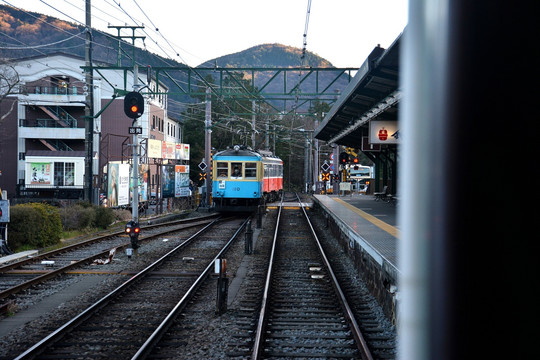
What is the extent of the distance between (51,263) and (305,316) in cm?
608

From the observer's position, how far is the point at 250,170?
24219mm

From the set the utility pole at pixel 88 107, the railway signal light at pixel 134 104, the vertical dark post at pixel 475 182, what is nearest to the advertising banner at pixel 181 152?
the utility pole at pixel 88 107

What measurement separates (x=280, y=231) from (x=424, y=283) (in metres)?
18.7

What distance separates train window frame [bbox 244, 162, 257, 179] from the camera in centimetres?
2412

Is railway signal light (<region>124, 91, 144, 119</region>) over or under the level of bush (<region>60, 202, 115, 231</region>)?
over

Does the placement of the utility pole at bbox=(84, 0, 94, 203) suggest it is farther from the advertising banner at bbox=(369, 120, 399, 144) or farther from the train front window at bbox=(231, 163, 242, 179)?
the advertising banner at bbox=(369, 120, 399, 144)

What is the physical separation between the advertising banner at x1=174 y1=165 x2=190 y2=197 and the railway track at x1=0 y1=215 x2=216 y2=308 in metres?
12.2

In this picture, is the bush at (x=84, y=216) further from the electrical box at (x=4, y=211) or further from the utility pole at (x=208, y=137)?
the utility pole at (x=208, y=137)

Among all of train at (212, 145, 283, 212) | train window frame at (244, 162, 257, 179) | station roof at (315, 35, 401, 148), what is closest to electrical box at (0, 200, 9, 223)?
station roof at (315, 35, 401, 148)

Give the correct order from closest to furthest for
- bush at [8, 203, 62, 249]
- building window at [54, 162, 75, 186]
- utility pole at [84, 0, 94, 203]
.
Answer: bush at [8, 203, 62, 249] < utility pole at [84, 0, 94, 203] < building window at [54, 162, 75, 186]

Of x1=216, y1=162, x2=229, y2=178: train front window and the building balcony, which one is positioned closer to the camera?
x1=216, y1=162, x2=229, y2=178: train front window

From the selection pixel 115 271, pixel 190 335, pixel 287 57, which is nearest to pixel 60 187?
pixel 115 271

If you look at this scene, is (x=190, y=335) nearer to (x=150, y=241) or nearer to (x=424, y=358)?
(x=424, y=358)

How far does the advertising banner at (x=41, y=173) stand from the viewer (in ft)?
107
